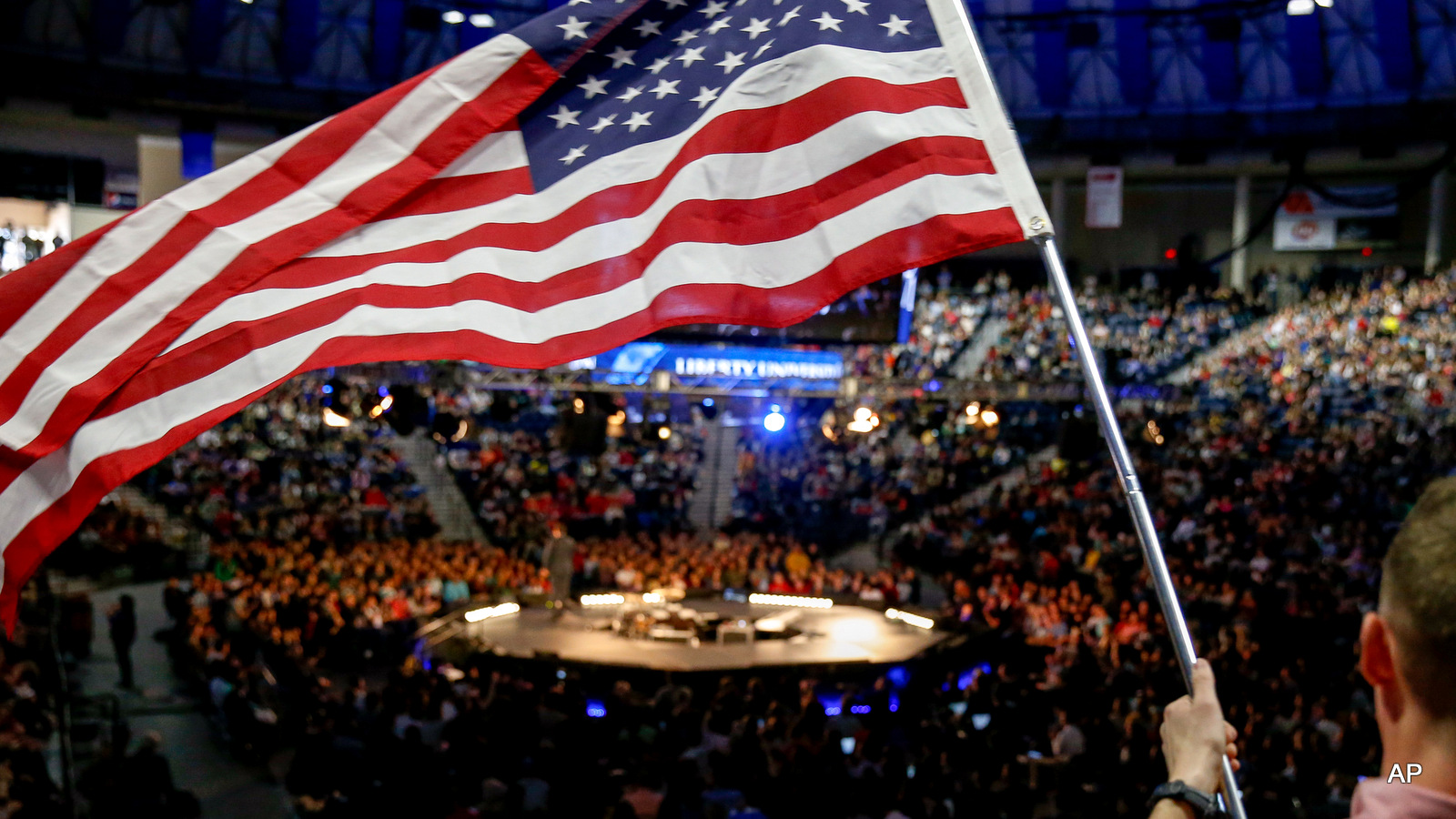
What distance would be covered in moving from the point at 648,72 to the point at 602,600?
1559cm

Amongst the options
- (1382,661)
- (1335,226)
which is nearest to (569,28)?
(1382,661)

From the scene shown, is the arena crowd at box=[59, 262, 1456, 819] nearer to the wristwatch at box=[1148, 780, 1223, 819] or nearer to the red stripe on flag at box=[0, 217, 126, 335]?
the red stripe on flag at box=[0, 217, 126, 335]

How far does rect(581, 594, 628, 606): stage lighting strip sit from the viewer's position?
18562 millimetres

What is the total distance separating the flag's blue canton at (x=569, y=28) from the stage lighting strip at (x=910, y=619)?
14.2 meters

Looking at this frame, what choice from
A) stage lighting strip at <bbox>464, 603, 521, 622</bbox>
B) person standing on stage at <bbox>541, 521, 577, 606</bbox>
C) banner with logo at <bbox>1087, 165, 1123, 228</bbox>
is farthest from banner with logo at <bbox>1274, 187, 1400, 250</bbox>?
stage lighting strip at <bbox>464, 603, 521, 622</bbox>

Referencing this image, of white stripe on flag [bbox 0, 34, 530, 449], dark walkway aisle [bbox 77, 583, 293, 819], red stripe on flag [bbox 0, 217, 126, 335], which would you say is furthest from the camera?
dark walkway aisle [bbox 77, 583, 293, 819]

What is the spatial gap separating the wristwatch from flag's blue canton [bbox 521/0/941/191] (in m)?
2.74

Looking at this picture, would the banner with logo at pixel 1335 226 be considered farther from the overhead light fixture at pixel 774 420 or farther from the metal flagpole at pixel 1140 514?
the metal flagpole at pixel 1140 514

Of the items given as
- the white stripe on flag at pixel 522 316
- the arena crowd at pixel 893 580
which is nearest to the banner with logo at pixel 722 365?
the arena crowd at pixel 893 580

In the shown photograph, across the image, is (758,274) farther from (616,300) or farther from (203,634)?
(203,634)

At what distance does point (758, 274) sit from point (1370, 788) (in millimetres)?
2585

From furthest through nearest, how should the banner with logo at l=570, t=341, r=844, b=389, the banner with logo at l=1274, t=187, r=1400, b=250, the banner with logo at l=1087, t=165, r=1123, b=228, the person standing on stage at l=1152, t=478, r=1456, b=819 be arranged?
the banner with logo at l=1274, t=187, r=1400, b=250
the banner with logo at l=1087, t=165, r=1123, b=228
the banner with logo at l=570, t=341, r=844, b=389
the person standing on stage at l=1152, t=478, r=1456, b=819

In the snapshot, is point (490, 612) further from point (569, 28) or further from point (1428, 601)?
point (1428, 601)

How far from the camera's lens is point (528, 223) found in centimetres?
390
